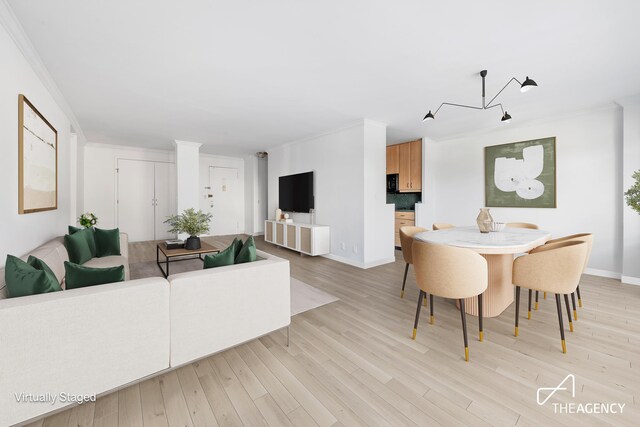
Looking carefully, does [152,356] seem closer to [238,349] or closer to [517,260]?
→ [238,349]

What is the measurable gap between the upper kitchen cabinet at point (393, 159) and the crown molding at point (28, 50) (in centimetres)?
564

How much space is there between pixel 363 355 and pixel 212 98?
338 centimetres

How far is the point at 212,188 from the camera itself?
7758 millimetres

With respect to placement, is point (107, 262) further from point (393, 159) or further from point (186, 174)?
point (393, 159)

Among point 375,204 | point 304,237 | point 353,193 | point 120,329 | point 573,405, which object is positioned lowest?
point 573,405

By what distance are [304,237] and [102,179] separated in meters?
5.17

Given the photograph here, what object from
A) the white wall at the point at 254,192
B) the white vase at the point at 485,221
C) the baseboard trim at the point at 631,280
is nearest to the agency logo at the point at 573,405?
the white vase at the point at 485,221

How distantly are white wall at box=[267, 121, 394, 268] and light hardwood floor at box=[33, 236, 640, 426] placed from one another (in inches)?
78.3

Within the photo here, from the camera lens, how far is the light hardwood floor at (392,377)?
140cm

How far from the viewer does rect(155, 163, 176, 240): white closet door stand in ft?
23.1

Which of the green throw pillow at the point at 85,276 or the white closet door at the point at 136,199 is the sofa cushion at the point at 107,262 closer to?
the green throw pillow at the point at 85,276

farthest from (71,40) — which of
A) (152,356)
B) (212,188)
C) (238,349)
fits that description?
(212,188)

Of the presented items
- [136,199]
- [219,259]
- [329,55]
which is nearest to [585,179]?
[329,55]

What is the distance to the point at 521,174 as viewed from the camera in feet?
14.9
